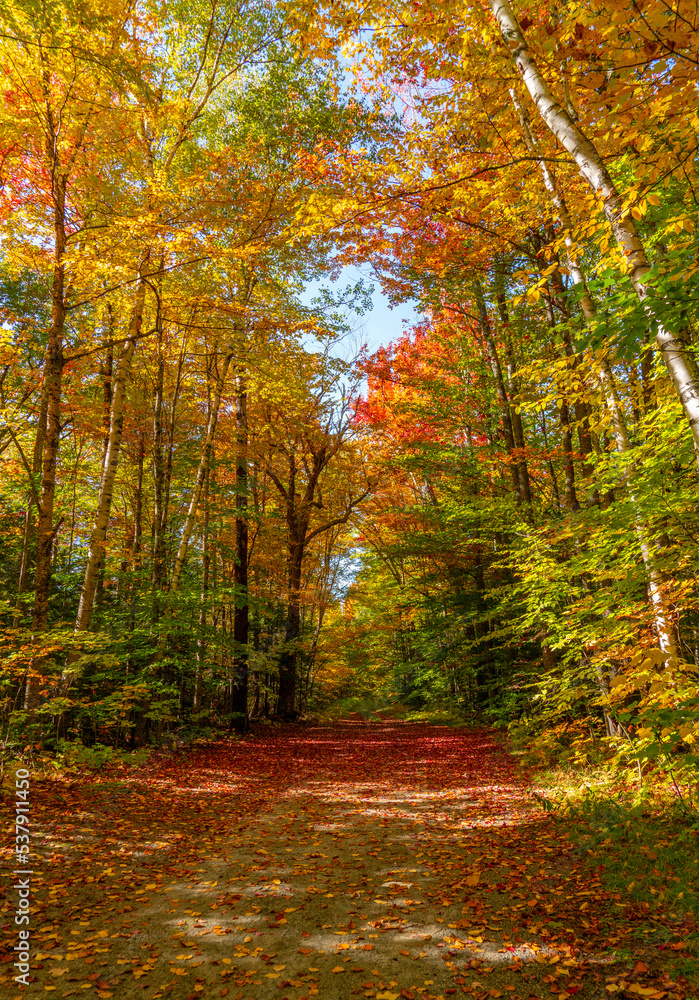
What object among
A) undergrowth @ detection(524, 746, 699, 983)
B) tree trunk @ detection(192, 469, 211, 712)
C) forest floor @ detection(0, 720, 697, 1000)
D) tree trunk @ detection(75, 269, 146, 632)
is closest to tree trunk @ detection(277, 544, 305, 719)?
tree trunk @ detection(192, 469, 211, 712)

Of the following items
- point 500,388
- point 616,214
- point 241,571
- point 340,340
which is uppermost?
point 340,340

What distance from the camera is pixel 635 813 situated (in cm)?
466

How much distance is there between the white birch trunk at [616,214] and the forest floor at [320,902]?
3.32m

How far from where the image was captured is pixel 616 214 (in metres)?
3.49

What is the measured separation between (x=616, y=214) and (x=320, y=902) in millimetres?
5505

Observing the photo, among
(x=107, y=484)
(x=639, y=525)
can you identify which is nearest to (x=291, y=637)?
(x=107, y=484)

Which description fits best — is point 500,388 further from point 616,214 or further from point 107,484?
point 616,214

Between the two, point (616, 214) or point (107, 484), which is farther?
point (107, 484)

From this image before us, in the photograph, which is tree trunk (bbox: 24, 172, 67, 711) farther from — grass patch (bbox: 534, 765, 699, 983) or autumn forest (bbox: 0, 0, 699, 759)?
grass patch (bbox: 534, 765, 699, 983)

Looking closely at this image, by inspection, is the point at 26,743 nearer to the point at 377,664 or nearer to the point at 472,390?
the point at 472,390

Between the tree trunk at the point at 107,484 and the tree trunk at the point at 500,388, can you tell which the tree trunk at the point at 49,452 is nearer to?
the tree trunk at the point at 107,484

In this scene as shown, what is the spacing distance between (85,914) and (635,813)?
15.0 feet

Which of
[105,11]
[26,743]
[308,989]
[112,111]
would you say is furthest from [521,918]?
[105,11]

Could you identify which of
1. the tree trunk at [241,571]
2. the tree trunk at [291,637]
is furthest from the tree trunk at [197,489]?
the tree trunk at [291,637]
